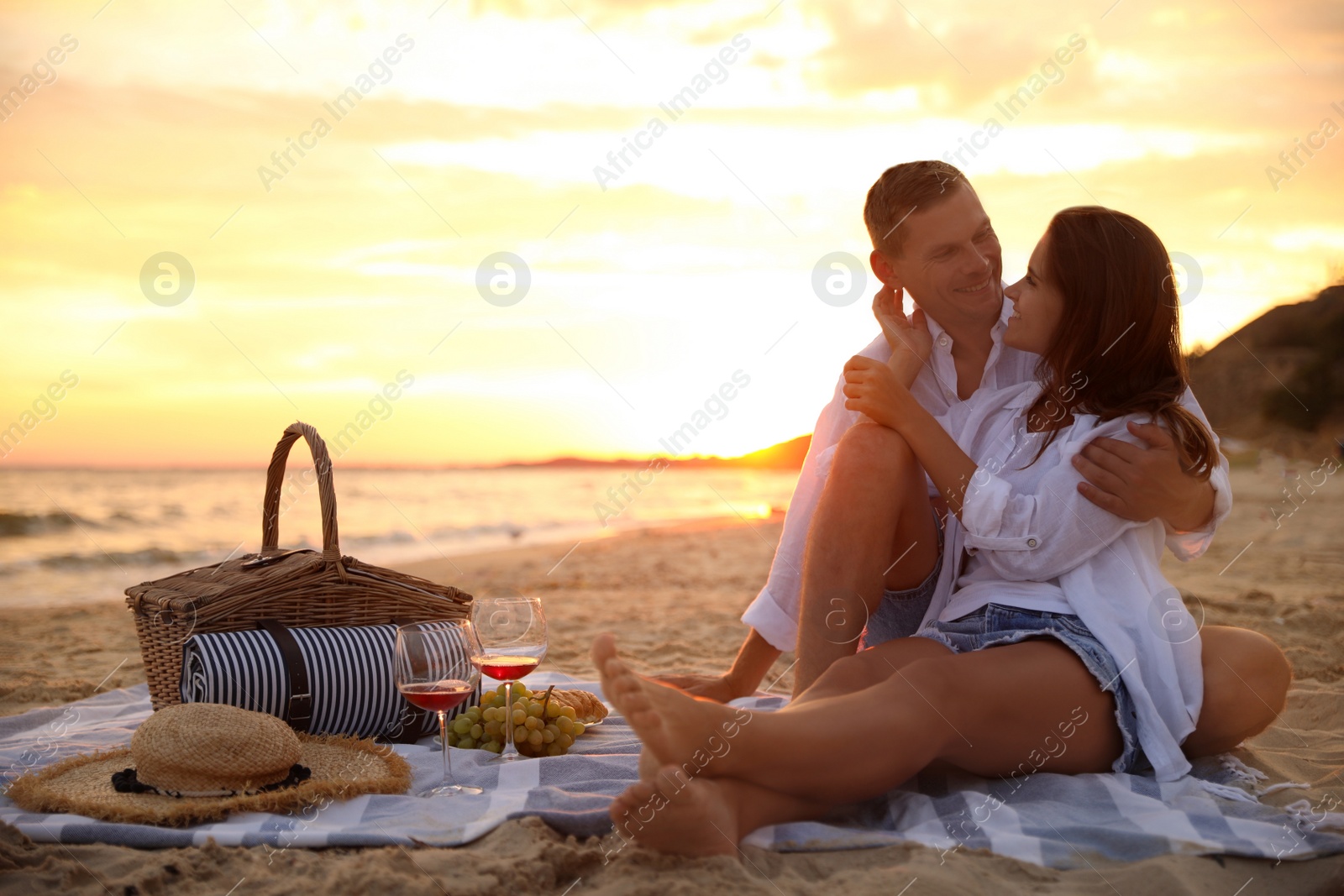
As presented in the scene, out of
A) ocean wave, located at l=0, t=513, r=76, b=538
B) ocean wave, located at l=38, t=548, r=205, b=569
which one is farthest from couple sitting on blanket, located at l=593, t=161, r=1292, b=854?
ocean wave, located at l=0, t=513, r=76, b=538

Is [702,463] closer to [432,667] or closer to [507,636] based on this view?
[507,636]

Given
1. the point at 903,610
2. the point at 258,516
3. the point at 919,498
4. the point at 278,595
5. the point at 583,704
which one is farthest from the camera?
the point at 258,516

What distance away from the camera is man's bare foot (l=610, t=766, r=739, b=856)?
1668 mm

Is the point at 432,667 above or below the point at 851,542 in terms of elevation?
below

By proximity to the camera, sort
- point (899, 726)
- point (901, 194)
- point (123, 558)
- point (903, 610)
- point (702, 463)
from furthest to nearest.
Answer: point (702, 463) < point (123, 558) < point (901, 194) < point (903, 610) < point (899, 726)

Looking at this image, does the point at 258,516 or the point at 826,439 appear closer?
the point at 826,439

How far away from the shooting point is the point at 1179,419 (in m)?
2.25

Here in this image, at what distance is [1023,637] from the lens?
2.21 metres

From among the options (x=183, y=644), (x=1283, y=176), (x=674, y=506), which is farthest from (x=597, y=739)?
(x=674, y=506)

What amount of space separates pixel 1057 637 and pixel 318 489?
7.46ft

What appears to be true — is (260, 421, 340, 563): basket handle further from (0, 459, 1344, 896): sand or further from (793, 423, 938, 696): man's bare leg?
(793, 423, 938, 696): man's bare leg

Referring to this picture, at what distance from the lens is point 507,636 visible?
91.8 inches

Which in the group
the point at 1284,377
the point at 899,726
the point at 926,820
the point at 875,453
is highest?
the point at 1284,377

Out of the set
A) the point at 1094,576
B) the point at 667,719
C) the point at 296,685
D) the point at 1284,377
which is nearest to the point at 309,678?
the point at 296,685
